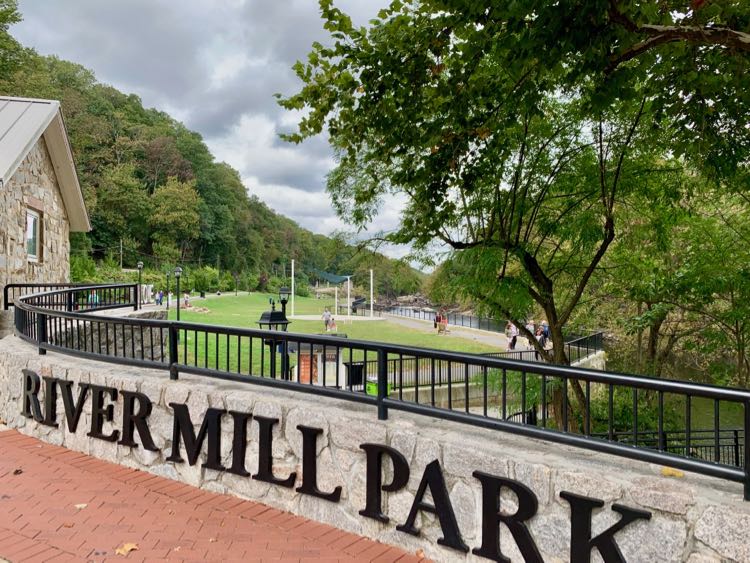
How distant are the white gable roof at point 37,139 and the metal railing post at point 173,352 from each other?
8289 millimetres

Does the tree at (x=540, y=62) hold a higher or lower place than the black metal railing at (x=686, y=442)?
higher

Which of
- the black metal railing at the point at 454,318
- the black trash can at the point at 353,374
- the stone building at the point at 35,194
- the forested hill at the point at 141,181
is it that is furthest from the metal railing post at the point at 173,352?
the forested hill at the point at 141,181

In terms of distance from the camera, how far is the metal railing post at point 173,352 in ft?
13.3

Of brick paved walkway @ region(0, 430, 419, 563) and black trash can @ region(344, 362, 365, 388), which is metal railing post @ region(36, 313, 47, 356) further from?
black trash can @ region(344, 362, 365, 388)

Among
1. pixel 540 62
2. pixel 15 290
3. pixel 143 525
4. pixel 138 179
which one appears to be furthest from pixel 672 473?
pixel 138 179

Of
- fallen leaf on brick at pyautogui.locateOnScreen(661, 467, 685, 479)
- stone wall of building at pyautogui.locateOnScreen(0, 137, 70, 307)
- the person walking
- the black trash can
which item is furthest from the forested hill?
fallen leaf on brick at pyautogui.locateOnScreen(661, 467, 685, 479)

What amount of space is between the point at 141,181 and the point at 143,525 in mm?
62377

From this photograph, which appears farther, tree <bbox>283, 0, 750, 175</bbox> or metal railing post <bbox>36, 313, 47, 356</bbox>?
metal railing post <bbox>36, 313, 47, 356</bbox>

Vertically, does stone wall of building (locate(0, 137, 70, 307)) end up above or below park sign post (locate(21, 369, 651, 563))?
above

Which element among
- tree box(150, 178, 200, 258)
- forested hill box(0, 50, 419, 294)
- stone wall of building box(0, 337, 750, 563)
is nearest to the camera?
stone wall of building box(0, 337, 750, 563)

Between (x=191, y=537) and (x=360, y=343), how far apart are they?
1571 millimetres

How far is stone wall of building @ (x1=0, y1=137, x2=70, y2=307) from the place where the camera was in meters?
11.3

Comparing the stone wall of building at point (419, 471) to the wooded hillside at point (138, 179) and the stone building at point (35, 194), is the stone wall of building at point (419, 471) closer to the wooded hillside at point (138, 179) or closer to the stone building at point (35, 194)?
the stone building at point (35, 194)

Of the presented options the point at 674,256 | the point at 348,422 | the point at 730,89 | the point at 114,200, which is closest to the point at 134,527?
the point at 348,422
